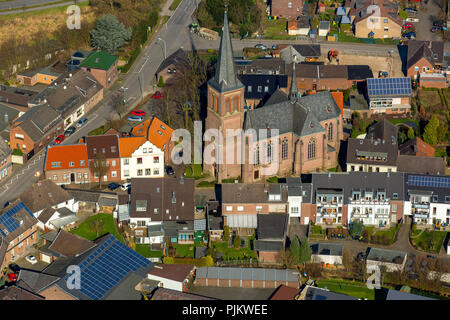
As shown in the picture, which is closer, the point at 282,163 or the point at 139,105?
the point at 282,163

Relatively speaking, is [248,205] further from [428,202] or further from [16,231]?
[16,231]

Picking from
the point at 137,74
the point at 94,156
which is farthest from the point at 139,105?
the point at 94,156

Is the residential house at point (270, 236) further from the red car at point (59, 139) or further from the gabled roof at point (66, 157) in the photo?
the red car at point (59, 139)

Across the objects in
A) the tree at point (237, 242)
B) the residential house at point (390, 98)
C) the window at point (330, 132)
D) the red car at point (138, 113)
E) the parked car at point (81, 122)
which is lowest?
the tree at point (237, 242)

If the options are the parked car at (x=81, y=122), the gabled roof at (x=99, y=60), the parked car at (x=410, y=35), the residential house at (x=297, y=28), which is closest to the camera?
the parked car at (x=81, y=122)

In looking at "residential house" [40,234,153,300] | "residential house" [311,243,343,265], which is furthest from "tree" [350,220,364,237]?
"residential house" [40,234,153,300]

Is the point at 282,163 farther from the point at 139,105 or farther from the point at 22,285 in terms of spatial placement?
the point at 22,285

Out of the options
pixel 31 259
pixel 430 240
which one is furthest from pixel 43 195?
pixel 430 240

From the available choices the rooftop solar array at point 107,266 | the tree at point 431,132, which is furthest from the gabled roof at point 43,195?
the tree at point 431,132
